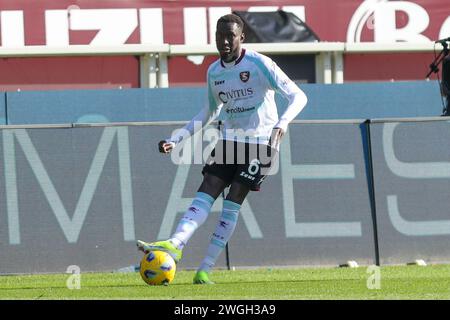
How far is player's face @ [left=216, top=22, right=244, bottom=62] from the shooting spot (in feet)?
34.6

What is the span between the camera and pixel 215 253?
35.6 feet

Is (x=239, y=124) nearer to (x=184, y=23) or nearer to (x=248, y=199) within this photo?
(x=248, y=199)

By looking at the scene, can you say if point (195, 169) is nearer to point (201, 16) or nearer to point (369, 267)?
point (369, 267)

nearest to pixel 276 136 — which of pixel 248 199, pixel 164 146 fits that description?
pixel 164 146

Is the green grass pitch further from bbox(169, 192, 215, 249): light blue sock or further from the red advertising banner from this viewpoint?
the red advertising banner

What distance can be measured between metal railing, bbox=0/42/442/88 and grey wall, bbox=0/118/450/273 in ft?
24.8

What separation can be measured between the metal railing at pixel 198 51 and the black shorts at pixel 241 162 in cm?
1080

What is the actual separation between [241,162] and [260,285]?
1.09 meters

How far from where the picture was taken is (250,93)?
35.6 ft

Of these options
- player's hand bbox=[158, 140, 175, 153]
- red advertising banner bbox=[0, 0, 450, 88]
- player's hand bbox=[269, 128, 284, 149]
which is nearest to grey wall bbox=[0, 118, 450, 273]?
player's hand bbox=[158, 140, 175, 153]

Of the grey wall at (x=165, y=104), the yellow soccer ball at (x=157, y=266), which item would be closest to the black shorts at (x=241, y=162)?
the yellow soccer ball at (x=157, y=266)
